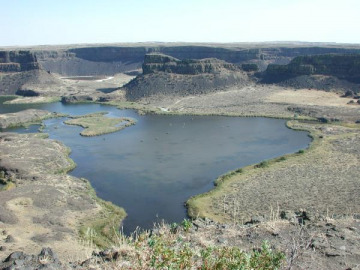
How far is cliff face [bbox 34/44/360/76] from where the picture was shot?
153m

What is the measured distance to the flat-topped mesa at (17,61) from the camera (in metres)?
128

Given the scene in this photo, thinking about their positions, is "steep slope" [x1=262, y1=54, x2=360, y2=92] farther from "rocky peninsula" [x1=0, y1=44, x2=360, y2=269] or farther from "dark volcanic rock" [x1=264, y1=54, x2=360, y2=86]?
"rocky peninsula" [x1=0, y1=44, x2=360, y2=269]

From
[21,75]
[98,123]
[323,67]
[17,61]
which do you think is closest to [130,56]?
[17,61]

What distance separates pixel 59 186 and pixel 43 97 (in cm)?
7940

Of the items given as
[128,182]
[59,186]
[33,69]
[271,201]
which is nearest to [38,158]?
[59,186]

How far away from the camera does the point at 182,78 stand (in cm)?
10600

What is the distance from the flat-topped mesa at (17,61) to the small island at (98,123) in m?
59.7

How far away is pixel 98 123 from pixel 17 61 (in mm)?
76296

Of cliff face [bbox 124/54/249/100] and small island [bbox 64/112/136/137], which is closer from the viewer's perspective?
small island [bbox 64/112/136/137]

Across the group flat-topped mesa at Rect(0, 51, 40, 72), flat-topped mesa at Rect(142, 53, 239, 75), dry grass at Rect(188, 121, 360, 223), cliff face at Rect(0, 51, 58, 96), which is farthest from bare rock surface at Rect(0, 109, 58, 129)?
flat-topped mesa at Rect(0, 51, 40, 72)

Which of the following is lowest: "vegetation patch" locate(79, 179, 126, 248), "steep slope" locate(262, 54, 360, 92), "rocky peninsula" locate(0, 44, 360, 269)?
"vegetation patch" locate(79, 179, 126, 248)

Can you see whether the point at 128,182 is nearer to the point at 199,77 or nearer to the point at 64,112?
the point at 64,112

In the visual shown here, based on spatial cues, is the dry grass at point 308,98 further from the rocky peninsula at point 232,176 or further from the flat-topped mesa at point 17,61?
the flat-topped mesa at point 17,61

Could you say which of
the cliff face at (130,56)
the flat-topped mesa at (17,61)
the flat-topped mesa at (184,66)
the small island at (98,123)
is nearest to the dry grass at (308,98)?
the flat-topped mesa at (184,66)
